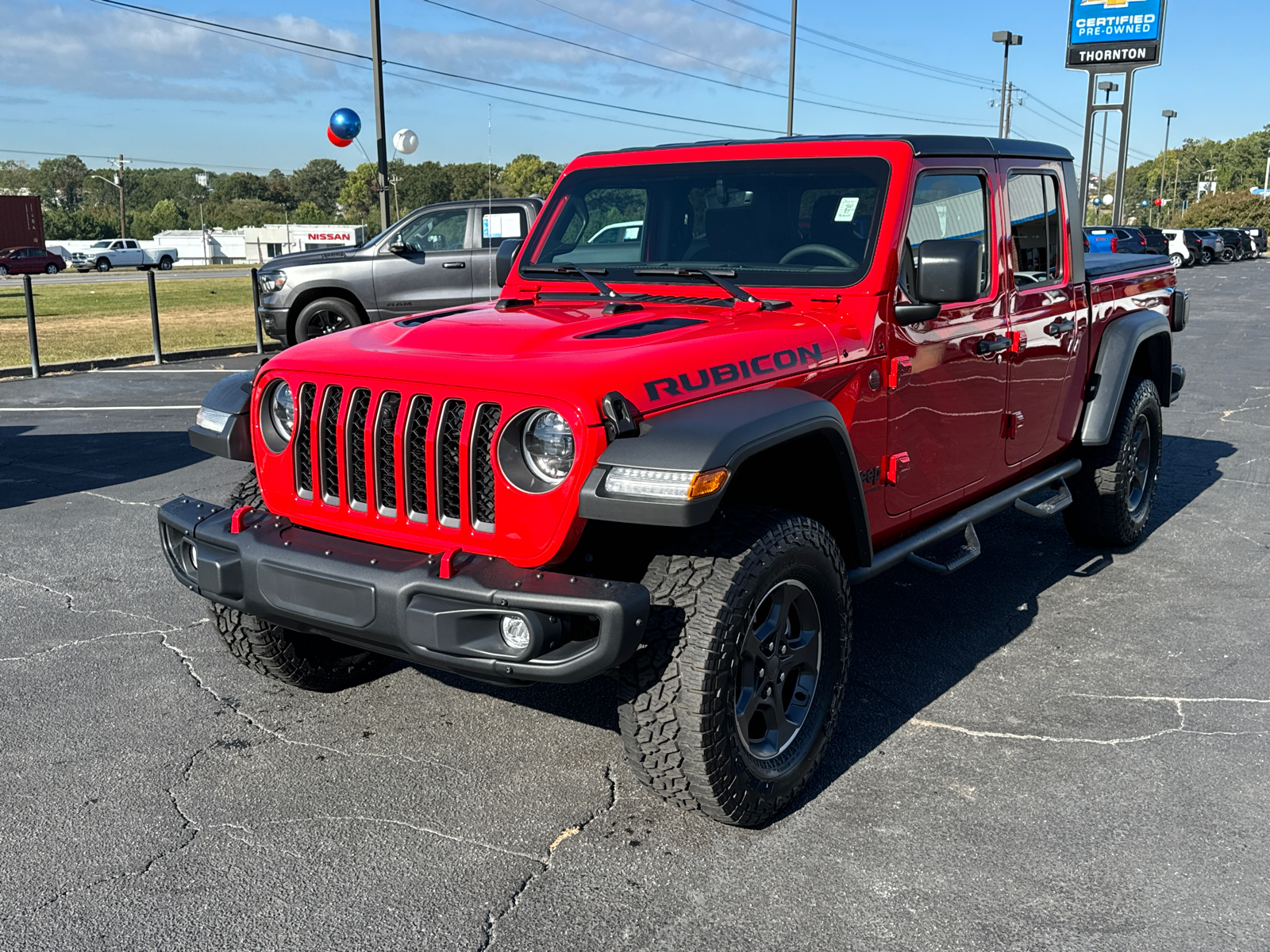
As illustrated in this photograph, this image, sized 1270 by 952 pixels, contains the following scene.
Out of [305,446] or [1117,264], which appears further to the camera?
[1117,264]

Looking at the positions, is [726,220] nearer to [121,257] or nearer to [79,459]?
[79,459]

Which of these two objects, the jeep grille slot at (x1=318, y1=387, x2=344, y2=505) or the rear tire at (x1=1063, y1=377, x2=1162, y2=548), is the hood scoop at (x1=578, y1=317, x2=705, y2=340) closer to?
the jeep grille slot at (x1=318, y1=387, x2=344, y2=505)

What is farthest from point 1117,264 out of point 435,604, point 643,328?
point 435,604

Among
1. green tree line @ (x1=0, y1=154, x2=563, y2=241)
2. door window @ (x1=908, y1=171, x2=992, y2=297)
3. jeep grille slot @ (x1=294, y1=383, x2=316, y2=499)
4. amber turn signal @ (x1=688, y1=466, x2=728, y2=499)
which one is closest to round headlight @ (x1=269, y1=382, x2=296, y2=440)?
jeep grille slot @ (x1=294, y1=383, x2=316, y2=499)

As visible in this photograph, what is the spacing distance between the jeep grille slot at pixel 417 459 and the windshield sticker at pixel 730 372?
24.6 inches

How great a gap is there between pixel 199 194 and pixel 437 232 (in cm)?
15312

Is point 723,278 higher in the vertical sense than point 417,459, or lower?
higher

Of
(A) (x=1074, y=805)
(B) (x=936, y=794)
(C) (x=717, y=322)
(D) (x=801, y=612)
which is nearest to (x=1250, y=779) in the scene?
(A) (x=1074, y=805)

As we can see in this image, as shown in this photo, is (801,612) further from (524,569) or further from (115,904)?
(115,904)

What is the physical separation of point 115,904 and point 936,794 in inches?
90.6

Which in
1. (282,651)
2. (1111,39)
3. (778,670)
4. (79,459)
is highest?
(1111,39)

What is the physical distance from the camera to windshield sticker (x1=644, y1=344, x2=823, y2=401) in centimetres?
309

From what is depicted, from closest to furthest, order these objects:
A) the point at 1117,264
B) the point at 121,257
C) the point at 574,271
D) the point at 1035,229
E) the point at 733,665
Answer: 1. the point at 733,665
2. the point at 574,271
3. the point at 1035,229
4. the point at 1117,264
5. the point at 121,257

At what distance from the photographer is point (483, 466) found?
3.06 meters
